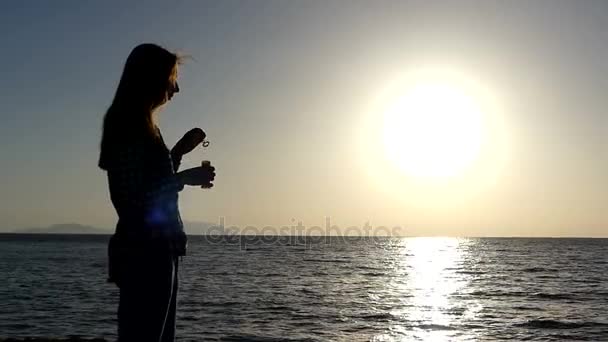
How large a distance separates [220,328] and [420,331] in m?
5.89

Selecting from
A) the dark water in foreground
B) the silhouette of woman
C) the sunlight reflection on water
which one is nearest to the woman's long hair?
the silhouette of woman

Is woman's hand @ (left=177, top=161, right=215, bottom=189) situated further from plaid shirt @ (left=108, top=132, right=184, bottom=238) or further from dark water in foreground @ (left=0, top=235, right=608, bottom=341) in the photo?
dark water in foreground @ (left=0, top=235, right=608, bottom=341)

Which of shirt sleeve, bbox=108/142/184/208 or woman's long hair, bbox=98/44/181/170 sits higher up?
woman's long hair, bbox=98/44/181/170

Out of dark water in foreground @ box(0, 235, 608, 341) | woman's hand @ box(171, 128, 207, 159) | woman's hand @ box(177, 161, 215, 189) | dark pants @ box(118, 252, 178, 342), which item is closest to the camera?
dark pants @ box(118, 252, 178, 342)

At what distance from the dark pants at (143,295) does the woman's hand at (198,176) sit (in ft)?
Result: 1.08

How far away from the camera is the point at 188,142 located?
3.47 meters

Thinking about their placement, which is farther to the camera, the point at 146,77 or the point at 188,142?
the point at 188,142

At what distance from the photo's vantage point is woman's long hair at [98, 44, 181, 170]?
118 inches

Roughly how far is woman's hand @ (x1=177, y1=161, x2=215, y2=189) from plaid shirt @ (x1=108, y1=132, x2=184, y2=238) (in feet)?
0.15

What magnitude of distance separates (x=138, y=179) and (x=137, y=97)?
387mm

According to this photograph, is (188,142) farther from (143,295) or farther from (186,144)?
(143,295)

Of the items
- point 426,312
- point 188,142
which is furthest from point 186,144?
point 426,312

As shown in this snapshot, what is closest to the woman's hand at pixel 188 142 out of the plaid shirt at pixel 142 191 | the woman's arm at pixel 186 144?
the woman's arm at pixel 186 144

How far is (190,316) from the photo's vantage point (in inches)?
902
